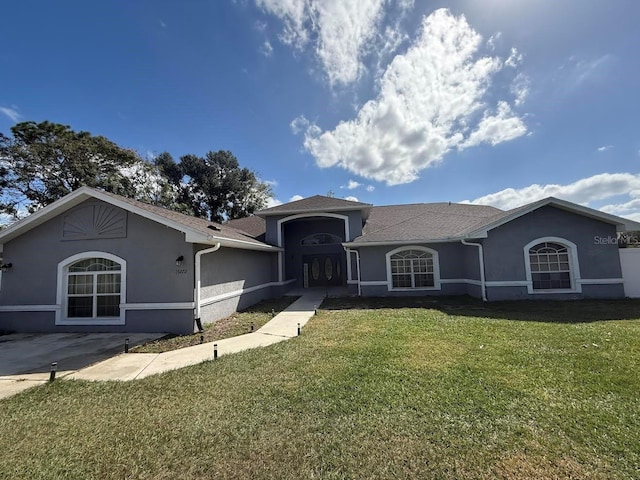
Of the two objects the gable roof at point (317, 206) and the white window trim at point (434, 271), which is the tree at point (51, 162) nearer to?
the gable roof at point (317, 206)

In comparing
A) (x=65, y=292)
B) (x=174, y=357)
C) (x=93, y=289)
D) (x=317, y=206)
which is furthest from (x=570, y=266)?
(x=65, y=292)

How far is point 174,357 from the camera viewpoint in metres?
6.55

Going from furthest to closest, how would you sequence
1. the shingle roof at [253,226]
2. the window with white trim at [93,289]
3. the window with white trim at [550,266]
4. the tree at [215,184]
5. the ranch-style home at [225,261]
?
the tree at [215,184] < the shingle roof at [253,226] < the window with white trim at [550,266] < the window with white trim at [93,289] < the ranch-style home at [225,261]

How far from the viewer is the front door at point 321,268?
66.3ft

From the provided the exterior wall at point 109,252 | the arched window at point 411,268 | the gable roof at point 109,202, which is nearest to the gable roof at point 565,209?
the arched window at point 411,268

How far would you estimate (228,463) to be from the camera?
295cm

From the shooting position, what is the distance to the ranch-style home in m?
9.01

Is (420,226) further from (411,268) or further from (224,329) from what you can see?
(224,329)

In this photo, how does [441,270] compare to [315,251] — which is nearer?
[441,270]

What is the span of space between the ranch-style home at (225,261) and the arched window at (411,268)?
50 millimetres

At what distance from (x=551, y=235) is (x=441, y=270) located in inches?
180

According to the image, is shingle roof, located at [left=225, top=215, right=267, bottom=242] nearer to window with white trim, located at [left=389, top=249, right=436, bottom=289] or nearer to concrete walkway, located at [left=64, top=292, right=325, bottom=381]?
window with white trim, located at [left=389, top=249, right=436, bottom=289]

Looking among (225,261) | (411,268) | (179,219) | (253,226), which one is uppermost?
(253,226)

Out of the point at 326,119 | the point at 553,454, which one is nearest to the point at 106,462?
the point at 553,454
